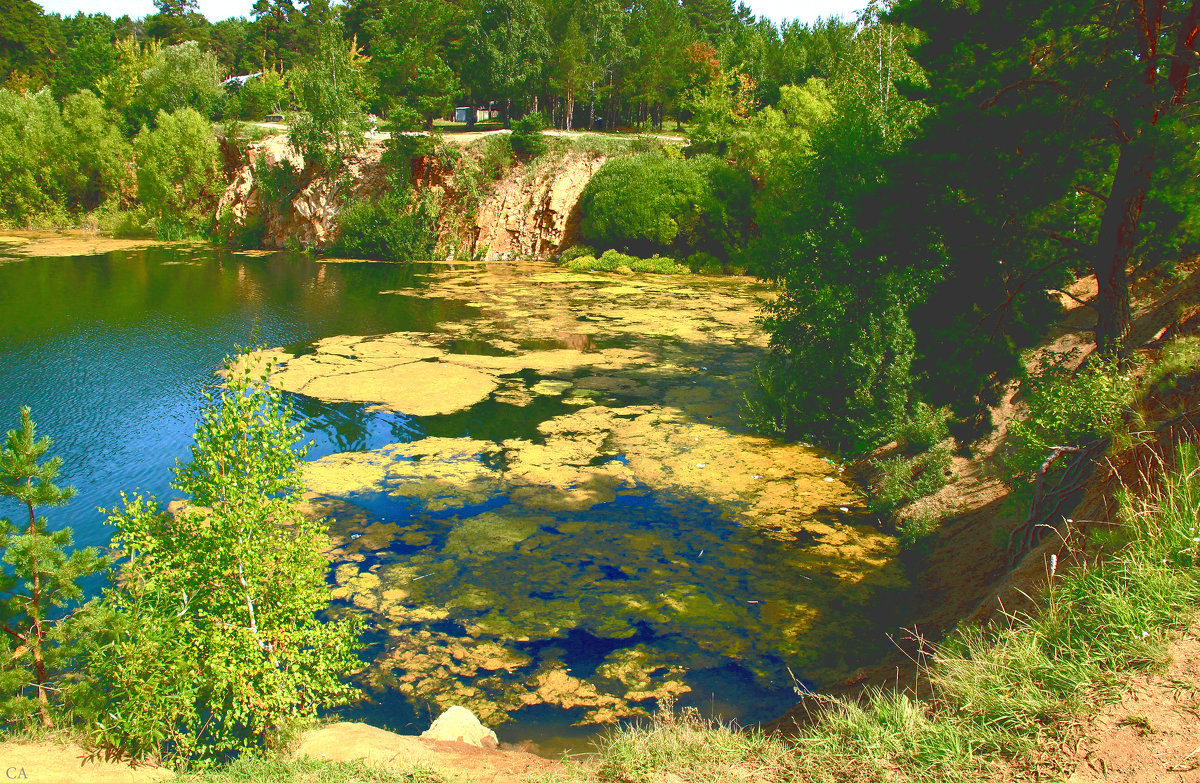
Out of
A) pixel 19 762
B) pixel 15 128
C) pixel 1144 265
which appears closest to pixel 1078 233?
pixel 1144 265

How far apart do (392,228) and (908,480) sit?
34870 millimetres

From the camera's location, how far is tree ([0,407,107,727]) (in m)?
6.38

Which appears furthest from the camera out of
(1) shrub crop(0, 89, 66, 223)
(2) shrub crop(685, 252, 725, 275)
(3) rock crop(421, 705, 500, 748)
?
(1) shrub crop(0, 89, 66, 223)

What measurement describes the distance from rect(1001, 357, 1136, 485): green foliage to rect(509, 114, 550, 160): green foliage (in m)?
37.1

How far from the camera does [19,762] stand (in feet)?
18.7

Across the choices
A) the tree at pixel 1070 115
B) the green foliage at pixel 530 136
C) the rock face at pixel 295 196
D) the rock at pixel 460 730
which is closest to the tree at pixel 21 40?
the rock face at pixel 295 196

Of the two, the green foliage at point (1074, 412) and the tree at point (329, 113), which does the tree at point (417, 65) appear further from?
the green foliage at point (1074, 412)

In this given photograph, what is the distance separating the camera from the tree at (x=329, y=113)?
43.3m

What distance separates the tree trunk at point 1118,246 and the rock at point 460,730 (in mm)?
8475

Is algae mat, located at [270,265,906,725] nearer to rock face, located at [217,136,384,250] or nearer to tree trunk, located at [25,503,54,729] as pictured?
tree trunk, located at [25,503,54,729]

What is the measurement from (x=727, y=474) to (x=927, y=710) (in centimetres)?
829

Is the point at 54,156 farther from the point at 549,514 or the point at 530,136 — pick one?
the point at 549,514

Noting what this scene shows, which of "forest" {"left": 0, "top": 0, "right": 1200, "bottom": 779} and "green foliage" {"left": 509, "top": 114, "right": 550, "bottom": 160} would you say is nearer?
"forest" {"left": 0, "top": 0, "right": 1200, "bottom": 779}

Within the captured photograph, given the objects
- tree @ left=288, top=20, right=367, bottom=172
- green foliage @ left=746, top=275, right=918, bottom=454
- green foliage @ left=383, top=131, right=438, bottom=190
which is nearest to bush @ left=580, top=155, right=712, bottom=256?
green foliage @ left=383, top=131, right=438, bottom=190
